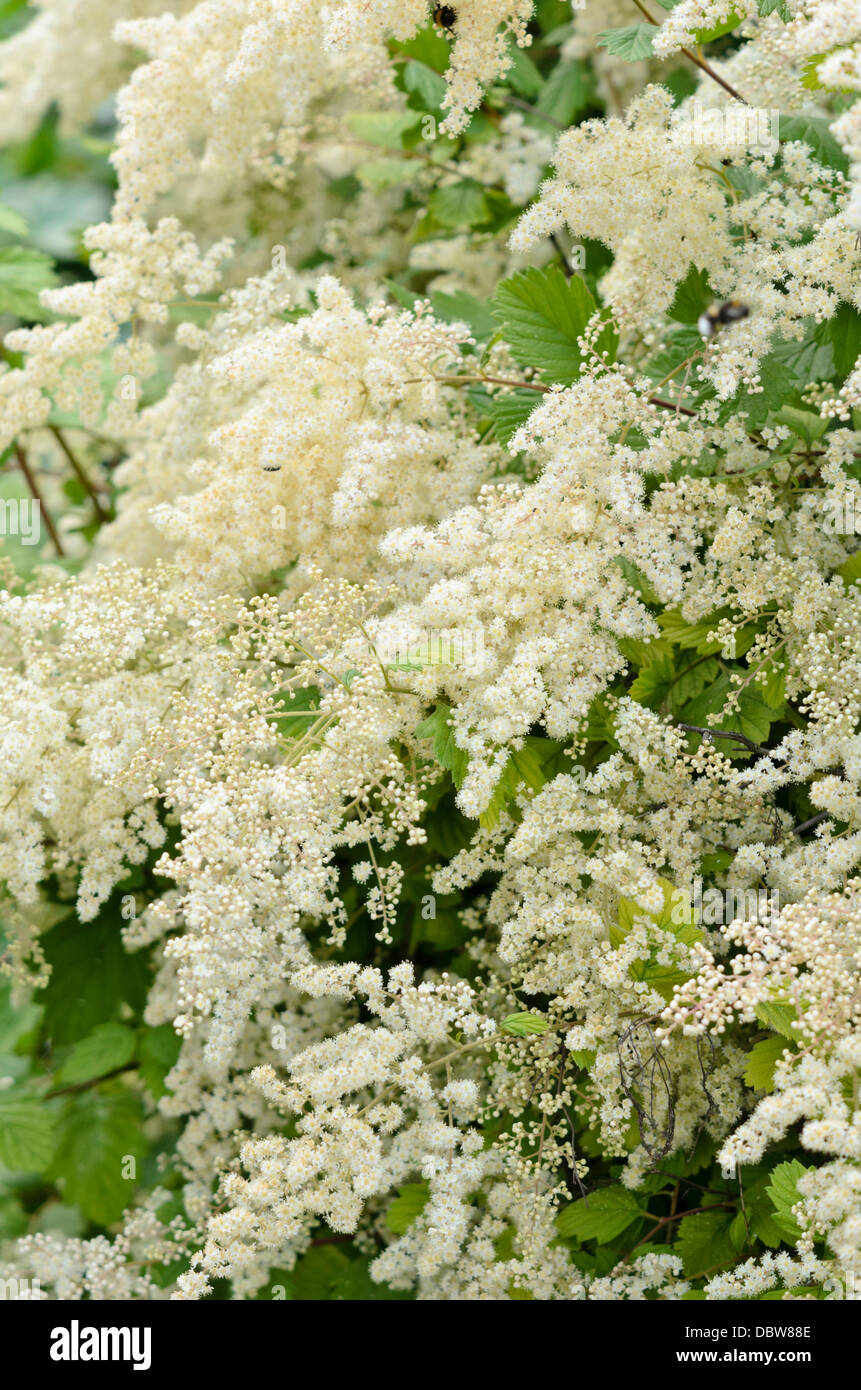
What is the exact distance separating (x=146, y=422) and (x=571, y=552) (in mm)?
1244

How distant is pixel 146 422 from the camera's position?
106 inches

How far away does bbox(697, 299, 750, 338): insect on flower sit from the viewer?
6.53 ft

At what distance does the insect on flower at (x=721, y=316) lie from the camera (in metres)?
1.99

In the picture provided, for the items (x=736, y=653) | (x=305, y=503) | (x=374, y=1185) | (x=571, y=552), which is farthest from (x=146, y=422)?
(x=374, y=1185)

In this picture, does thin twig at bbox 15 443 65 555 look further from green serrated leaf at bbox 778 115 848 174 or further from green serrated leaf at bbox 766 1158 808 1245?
green serrated leaf at bbox 766 1158 808 1245

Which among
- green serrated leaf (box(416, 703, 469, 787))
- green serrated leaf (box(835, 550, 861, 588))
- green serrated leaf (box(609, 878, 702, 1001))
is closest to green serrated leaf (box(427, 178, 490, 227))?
green serrated leaf (box(835, 550, 861, 588))

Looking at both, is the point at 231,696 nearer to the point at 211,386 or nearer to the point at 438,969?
the point at 438,969

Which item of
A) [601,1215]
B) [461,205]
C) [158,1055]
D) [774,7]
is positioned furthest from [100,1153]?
[774,7]

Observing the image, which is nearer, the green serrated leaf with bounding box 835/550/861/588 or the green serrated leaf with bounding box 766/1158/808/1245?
the green serrated leaf with bounding box 766/1158/808/1245

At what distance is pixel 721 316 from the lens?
2023 millimetres

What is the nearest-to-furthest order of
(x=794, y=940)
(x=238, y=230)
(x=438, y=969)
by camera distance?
(x=794, y=940) < (x=438, y=969) < (x=238, y=230)
